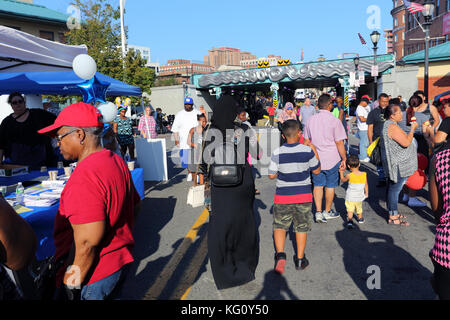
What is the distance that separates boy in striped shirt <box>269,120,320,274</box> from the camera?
4.18 metres

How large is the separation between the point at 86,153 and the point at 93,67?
4.88 meters

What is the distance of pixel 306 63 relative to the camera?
31953mm

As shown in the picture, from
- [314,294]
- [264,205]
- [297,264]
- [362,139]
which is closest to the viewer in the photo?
[314,294]

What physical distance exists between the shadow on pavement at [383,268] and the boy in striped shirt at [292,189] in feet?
2.16

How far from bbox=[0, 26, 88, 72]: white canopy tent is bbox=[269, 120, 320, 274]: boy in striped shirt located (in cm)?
459

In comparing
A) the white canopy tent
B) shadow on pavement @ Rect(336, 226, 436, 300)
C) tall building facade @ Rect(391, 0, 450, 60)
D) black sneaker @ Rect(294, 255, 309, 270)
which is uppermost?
tall building facade @ Rect(391, 0, 450, 60)

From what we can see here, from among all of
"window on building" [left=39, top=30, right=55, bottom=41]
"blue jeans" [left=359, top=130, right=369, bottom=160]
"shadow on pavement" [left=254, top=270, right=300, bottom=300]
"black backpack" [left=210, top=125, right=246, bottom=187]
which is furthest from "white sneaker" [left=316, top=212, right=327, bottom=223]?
"window on building" [left=39, top=30, right=55, bottom=41]

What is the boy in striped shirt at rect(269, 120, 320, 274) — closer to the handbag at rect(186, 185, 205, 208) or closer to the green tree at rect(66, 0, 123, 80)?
the handbag at rect(186, 185, 205, 208)

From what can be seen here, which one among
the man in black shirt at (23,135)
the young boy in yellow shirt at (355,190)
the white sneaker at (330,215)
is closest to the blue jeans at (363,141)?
the white sneaker at (330,215)

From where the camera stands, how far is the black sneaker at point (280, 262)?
414 cm

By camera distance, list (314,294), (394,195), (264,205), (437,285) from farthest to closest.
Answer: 1. (264,205)
2. (394,195)
3. (314,294)
4. (437,285)

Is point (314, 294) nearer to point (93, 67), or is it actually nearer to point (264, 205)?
point (264, 205)

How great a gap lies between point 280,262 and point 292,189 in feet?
2.84
